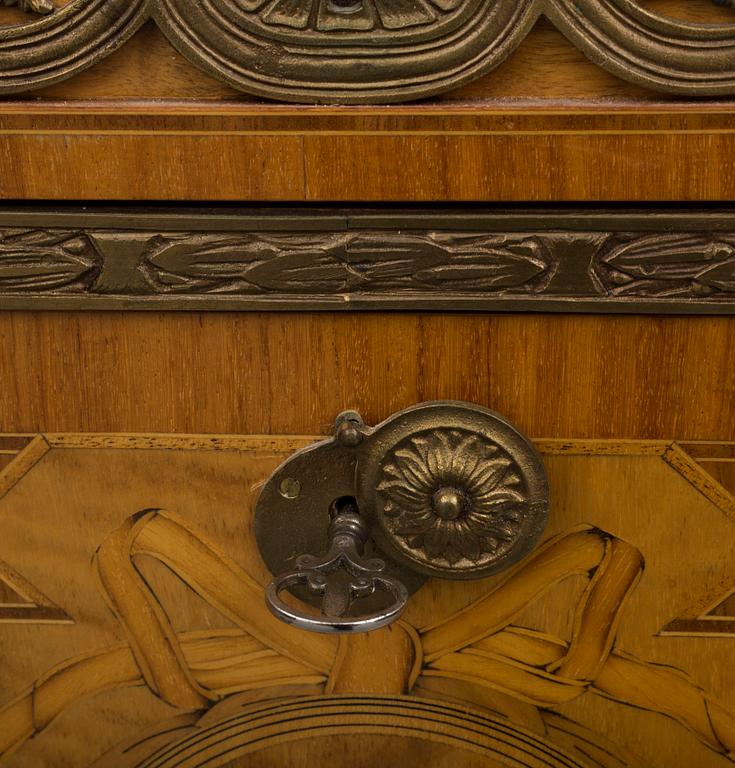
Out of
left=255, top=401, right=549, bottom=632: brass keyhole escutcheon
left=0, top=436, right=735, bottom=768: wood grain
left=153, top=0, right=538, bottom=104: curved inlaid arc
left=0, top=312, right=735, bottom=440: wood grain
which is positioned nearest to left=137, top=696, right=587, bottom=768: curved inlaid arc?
left=0, top=436, right=735, bottom=768: wood grain

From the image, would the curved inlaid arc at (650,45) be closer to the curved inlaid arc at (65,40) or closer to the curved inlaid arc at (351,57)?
the curved inlaid arc at (351,57)

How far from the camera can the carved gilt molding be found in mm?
636

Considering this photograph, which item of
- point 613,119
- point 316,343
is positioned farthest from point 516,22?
point 316,343

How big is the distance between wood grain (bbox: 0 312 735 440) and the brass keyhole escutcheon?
23 millimetres

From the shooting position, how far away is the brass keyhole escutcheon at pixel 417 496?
66cm

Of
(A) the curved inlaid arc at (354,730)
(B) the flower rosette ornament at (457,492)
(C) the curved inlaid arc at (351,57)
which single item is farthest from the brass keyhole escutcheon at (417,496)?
(C) the curved inlaid arc at (351,57)

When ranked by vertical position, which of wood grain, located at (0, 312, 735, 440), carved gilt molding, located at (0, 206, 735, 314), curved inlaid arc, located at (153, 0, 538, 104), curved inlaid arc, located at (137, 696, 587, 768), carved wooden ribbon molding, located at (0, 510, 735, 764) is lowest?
curved inlaid arc, located at (137, 696, 587, 768)

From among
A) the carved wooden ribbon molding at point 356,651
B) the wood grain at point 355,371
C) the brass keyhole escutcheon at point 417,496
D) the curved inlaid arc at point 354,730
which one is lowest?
the curved inlaid arc at point 354,730

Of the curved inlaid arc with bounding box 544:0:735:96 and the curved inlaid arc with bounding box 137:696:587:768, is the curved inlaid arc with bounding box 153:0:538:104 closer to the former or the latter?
the curved inlaid arc with bounding box 544:0:735:96

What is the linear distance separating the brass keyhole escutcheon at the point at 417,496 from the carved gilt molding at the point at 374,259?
10 centimetres

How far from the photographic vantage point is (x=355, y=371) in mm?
681

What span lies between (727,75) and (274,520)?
47 cm

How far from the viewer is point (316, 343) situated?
26.6 inches

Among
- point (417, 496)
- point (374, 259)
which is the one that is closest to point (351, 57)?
point (374, 259)
